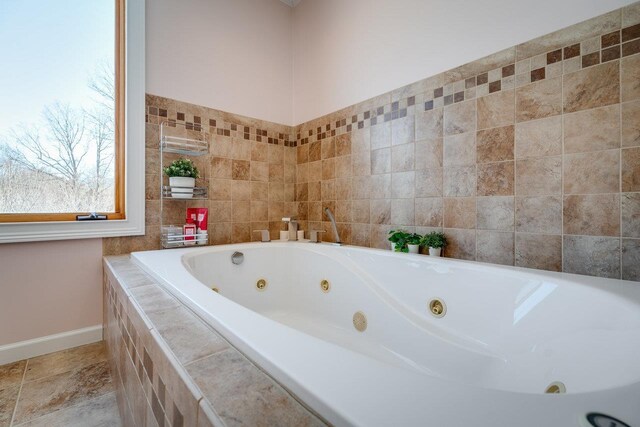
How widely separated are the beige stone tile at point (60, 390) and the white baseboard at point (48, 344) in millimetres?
272

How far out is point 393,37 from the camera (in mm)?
1792

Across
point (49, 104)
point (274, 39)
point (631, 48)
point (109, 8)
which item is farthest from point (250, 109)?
point (631, 48)

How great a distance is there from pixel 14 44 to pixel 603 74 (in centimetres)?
271

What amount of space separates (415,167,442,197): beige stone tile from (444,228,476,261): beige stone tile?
215 millimetres

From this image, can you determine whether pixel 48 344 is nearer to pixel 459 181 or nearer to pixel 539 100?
pixel 459 181

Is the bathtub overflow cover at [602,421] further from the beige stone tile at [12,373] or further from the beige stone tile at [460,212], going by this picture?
the beige stone tile at [12,373]

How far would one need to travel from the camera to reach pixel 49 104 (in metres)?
1.62

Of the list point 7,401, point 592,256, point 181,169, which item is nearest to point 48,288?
point 7,401

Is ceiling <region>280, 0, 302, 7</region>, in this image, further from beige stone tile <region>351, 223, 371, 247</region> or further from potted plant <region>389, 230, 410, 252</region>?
potted plant <region>389, 230, 410, 252</region>

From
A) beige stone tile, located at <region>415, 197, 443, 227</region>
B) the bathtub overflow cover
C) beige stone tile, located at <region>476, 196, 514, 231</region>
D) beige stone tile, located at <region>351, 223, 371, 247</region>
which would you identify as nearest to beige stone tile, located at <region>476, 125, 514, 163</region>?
beige stone tile, located at <region>476, 196, 514, 231</region>

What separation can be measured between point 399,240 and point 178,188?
137 centimetres

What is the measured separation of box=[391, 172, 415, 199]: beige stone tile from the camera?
5.53ft

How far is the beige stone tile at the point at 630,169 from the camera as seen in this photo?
3.35 feet

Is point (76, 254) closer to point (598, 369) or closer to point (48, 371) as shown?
point (48, 371)
